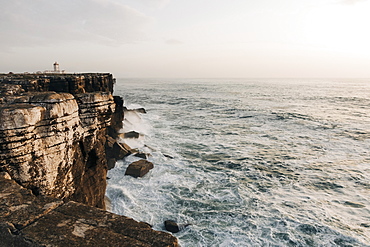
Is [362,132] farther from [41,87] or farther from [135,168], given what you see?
[41,87]

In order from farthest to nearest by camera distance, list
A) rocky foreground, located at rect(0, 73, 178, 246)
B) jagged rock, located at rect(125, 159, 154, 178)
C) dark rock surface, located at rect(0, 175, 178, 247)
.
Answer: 1. jagged rock, located at rect(125, 159, 154, 178)
2. rocky foreground, located at rect(0, 73, 178, 246)
3. dark rock surface, located at rect(0, 175, 178, 247)

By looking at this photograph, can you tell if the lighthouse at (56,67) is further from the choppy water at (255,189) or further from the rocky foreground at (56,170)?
the choppy water at (255,189)

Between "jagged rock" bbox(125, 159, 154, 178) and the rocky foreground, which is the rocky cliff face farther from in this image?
"jagged rock" bbox(125, 159, 154, 178)

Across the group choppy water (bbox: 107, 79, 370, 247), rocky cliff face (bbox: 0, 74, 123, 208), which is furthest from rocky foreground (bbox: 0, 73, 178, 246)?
choppy water (bbox: 107, 79, 370, 247)

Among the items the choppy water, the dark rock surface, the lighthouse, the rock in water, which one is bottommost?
the rock in water

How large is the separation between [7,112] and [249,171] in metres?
13.1

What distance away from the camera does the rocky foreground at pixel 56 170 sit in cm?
317

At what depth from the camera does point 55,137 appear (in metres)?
5.59

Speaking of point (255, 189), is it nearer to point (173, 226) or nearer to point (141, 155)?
point (173, 226)

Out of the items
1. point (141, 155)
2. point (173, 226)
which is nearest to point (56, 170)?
point (173, 226)

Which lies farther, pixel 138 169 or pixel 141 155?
pixel 141 155

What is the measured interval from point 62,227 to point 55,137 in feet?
9.51

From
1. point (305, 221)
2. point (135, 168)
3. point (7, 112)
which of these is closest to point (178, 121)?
point (135, 168)

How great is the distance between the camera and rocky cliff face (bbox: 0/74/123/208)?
4656mm
